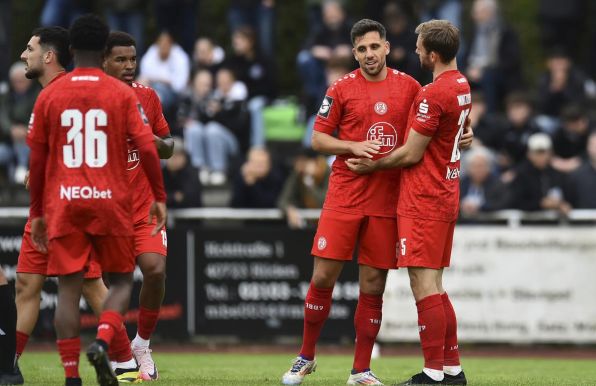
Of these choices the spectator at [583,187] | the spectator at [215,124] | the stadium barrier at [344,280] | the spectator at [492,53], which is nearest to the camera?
the stadium barrier at [344,280]

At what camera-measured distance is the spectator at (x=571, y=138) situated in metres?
17.8

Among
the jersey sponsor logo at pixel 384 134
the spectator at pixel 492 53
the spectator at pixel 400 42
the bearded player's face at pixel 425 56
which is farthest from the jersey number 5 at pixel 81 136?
the spectator at pixel 492 53

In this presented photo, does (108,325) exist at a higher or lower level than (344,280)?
higher

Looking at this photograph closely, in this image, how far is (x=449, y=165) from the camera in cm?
991

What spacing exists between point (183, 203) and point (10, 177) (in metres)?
3.38

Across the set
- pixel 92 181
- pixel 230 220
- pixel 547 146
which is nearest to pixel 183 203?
Answer: pixel 230 220

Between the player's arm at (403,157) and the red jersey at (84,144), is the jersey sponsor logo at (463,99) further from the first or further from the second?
the red jersey at (84,144)

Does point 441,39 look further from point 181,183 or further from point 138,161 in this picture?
point 181,183

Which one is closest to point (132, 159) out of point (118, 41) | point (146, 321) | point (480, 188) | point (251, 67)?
point (118, 41)

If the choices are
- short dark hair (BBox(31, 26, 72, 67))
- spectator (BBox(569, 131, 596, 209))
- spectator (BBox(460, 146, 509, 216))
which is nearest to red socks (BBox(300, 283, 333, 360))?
short dark hair (BBox(31, 26, 72, 67))

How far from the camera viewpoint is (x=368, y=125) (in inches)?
398

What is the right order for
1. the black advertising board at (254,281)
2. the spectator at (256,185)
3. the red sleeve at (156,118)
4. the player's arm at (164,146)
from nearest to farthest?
1. the player's arm at (164,146)
2. the red sleeve at (156,118)
3. the black advertising board at (254,281)
4. the spectator at (256,185)

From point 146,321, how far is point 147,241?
0.73 meters

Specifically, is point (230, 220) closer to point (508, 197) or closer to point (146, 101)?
point (508, 197)
